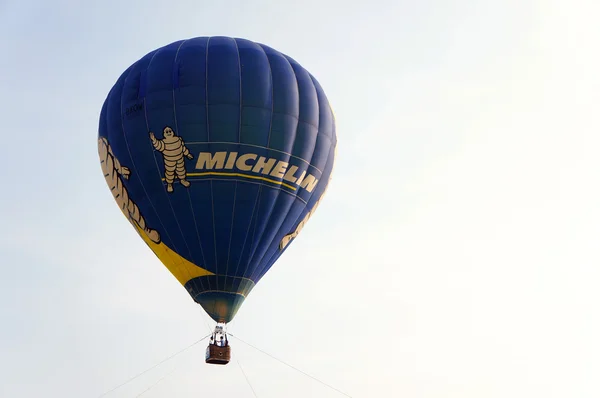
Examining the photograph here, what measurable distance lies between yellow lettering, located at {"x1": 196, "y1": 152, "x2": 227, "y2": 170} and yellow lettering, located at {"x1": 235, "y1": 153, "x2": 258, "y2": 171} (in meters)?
0.49

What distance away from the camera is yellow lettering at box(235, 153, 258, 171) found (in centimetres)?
3566

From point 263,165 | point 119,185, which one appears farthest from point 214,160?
point 119,185

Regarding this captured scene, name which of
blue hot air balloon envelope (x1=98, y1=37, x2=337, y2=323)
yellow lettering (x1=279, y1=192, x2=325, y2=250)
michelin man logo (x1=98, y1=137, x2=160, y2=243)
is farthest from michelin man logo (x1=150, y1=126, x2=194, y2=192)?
yellow lettering (x1=279, y1=192, x2=325, y2=250)

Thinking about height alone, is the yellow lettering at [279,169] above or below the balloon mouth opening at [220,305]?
above

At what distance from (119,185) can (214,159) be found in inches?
147

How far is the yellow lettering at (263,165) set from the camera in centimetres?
3581

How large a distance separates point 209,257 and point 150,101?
5.42 m

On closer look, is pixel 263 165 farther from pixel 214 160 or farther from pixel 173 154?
pixel 173 154

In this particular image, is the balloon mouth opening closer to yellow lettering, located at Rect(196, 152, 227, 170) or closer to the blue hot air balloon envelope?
the blue hot air balloon envelope

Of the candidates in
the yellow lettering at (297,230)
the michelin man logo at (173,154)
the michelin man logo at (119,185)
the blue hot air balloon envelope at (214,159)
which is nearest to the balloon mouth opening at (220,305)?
the blue hot air balloon envelope at (214,159)

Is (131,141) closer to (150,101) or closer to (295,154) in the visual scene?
(150,101)

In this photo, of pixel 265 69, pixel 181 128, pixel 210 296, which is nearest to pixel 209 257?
pixel 210 296

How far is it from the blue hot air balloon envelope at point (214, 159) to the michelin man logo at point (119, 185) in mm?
74

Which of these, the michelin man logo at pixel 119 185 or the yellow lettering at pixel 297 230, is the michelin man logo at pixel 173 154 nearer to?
the michelin man logo at pixel 119 185
